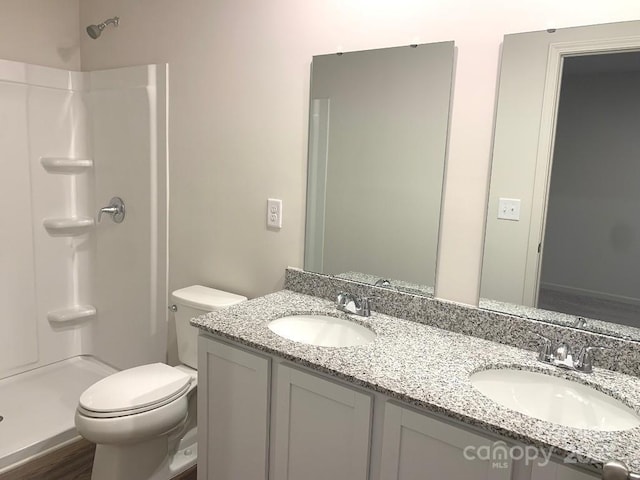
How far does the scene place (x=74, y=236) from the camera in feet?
9.45

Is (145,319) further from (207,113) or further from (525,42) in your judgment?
(525,42)

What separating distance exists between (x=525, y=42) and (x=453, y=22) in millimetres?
251

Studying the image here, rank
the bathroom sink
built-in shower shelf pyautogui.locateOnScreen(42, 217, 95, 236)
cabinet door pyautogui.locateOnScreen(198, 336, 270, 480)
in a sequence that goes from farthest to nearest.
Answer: built-in shower shelf pyautogui.locateOnScreen(42, 217, 95, 236) → cabinet door pyautogui.locateOnScreen(198, 336, 270, 480) → the bathroom sink

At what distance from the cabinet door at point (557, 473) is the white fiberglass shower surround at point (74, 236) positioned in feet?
6.44

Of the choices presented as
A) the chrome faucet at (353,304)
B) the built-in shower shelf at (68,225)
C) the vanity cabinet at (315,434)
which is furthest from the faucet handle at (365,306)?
the built-in shower shelf at (68,225)

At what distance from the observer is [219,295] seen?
217 cm

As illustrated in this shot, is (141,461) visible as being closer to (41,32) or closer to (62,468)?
(62,468)

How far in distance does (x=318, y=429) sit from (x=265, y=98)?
4.38ft

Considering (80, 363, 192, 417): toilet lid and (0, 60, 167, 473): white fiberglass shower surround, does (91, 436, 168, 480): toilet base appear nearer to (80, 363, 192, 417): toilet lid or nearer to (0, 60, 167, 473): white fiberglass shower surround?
(80, 363, 192, 417): toilet lid

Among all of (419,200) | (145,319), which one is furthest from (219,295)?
(419,200)

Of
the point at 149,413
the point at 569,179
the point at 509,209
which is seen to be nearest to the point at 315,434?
the point at 149,413

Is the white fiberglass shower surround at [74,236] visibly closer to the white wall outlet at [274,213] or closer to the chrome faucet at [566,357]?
the white wall outlet at [274,213]

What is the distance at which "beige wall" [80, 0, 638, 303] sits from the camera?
5.09ft

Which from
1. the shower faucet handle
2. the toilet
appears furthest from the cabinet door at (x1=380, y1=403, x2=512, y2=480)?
the shower faucet handle
